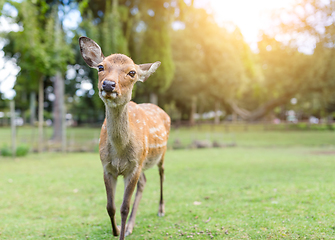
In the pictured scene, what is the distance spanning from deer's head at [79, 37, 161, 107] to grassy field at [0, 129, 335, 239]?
2013mm

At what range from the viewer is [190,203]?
523 cm

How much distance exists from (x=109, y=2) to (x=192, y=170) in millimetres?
11126

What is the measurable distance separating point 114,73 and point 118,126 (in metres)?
0.65

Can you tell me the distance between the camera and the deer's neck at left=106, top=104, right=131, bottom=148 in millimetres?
3236

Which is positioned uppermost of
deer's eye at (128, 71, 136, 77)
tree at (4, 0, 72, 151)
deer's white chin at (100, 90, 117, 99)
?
tree at (4, 0, 72, 151)

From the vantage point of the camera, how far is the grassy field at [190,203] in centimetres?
387

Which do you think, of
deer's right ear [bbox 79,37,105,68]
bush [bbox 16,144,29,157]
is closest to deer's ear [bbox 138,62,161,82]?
deer's right ear [bbox 79,37,105,68]

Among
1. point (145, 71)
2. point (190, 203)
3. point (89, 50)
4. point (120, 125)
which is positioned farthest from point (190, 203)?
point (89, 50)

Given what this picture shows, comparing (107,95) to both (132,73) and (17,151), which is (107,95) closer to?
(132,73)

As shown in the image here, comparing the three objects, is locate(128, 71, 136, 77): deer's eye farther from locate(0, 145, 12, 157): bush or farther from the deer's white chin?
locate(0, 145, 12, 157): bush

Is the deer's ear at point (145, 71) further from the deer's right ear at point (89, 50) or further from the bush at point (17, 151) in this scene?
the bush at point (17, 151)

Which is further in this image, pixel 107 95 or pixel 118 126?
pixel 118 126

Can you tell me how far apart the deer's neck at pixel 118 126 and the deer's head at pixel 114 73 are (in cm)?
18

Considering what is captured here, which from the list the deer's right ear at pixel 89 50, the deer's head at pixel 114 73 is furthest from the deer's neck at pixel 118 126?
the deer's right ear at pixel 89 50
